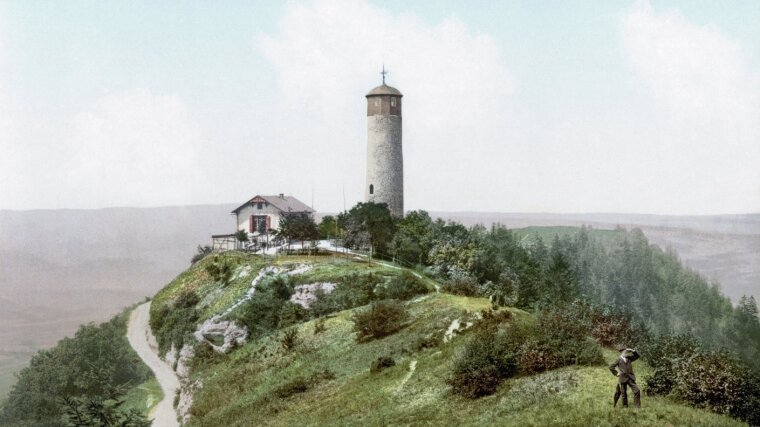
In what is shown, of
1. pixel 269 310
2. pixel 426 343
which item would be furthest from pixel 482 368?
pixel 269 310

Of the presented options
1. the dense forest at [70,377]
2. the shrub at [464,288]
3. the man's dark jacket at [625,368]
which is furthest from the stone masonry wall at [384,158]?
the man's dark jacket at [625,368]

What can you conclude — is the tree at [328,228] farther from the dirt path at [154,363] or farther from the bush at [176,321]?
the dirt path at [154,363]

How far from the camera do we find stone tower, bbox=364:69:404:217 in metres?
67.6

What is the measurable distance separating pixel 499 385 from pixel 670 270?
120m

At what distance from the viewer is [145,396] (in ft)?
144

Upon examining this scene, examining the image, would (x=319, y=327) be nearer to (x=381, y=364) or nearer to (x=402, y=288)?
(x=402, y=288)

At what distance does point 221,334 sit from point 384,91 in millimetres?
30568

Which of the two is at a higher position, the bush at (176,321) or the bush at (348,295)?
the bush at (348,295)

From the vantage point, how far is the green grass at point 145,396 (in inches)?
1636

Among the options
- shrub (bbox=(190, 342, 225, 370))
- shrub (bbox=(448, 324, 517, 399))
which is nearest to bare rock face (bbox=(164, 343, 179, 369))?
shrub (bbox=(190, 342, 225, 370))

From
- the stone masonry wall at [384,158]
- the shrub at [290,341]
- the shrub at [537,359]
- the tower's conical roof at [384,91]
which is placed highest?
the tower's conical roof at [384,91]

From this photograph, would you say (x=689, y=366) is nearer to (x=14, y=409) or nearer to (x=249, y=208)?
(x=14, y=409)

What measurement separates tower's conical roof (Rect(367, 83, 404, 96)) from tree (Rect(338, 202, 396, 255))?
Answer: 11923mm

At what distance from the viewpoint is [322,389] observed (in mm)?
30625
